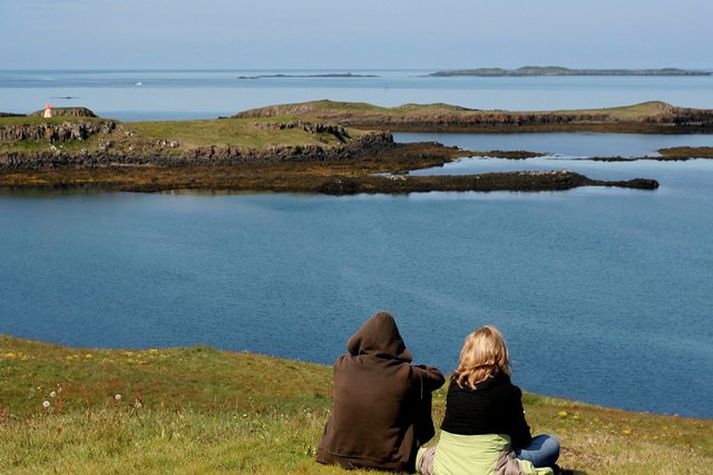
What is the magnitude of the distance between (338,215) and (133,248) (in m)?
23.4

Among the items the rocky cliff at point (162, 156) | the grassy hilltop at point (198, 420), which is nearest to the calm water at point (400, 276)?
the grassy hilltop at point (198, 420)

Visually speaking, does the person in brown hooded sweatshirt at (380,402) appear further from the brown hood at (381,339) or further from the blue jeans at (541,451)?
the blue jeans at (541,451)

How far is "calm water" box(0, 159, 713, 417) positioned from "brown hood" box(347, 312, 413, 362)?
89.5ft

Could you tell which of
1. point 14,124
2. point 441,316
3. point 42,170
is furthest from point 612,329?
point 14,124

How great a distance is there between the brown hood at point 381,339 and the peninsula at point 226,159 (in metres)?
92.9

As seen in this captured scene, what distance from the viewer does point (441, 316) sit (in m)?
49.2

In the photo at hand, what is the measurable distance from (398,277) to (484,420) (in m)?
49.9

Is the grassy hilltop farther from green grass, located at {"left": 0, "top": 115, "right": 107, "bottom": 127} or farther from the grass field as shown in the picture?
green grass, located at {"left": 0, "top": 115, "right": 107, "bottom": 127}

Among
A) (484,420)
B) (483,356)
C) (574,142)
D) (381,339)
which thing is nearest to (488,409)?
(484,420)

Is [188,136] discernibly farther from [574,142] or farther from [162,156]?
[574,142]

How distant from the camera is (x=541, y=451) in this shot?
11.1m

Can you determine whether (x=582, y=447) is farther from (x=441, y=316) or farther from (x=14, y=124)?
(x=14, y=124)

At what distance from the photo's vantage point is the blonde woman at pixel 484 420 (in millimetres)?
10352

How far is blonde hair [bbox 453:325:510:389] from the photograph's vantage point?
33.5 ft
